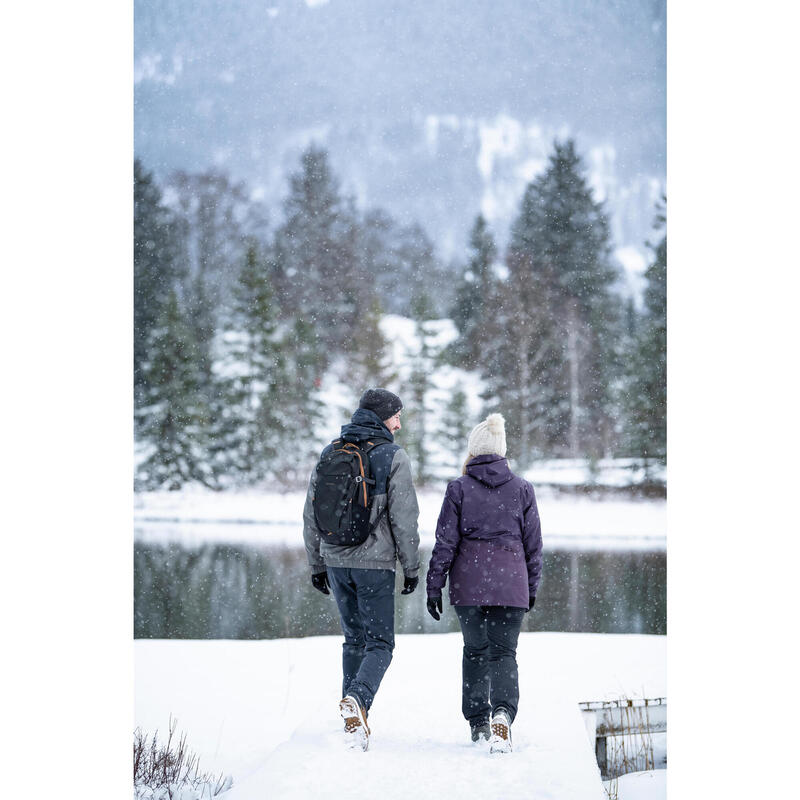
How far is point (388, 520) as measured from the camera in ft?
10.2

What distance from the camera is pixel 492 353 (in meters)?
23.2

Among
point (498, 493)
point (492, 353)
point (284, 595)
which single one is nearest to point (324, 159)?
point (492, 353)

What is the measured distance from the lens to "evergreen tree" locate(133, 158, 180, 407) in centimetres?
2117

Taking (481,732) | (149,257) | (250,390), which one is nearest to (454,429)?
(250,390)

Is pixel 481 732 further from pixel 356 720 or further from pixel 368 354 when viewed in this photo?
pixel 368 354

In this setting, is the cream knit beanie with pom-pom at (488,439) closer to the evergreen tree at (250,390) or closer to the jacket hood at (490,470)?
the jacket hood at (490,470)

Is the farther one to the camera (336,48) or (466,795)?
(336,48)

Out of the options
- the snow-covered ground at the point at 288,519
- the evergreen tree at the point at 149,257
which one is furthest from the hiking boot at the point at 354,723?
the evergreen tree at the point at 149,257

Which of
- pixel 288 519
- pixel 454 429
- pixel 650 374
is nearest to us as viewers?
pixel 288 519

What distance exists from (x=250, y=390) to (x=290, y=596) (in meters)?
7.15

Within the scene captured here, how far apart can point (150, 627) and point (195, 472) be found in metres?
8.33

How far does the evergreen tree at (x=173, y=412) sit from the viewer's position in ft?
68.2

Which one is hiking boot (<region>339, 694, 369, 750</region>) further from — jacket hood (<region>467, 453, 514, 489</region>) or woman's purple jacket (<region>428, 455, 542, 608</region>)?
jacket hood (<region>467, 453, 514, 489</region>)
